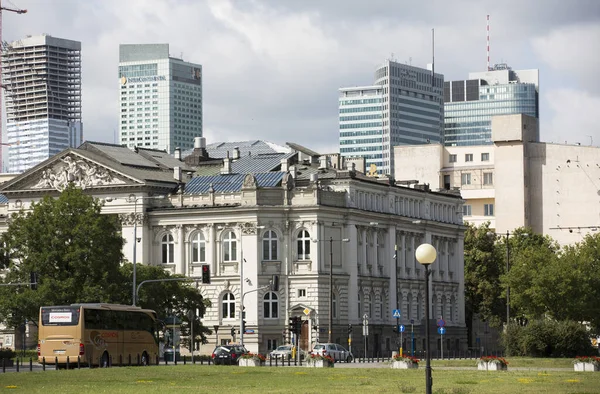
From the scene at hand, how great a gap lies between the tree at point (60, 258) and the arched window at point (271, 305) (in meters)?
23.6

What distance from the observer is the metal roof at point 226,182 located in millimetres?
149625

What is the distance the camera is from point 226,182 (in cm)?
15162

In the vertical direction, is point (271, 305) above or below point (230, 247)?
below

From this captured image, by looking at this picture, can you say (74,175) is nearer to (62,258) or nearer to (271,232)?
(271,232)

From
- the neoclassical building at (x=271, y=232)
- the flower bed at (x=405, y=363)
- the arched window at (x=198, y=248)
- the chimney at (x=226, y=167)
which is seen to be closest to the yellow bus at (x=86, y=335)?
the flower bed at (x=405, y=363)

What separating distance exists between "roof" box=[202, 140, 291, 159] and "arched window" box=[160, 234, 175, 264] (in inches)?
989

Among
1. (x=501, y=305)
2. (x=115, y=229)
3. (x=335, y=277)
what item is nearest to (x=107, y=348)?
(x=115, y=229)

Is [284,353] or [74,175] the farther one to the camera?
[74,175]

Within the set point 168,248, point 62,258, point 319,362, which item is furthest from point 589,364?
point 168,248

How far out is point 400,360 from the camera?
299 feet

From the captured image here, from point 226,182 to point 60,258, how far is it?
105 ft

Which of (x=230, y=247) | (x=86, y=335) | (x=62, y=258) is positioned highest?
(x=230, y=247)

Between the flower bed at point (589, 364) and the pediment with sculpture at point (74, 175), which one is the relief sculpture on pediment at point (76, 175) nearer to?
the pediment with sculpture at point (74, 175)

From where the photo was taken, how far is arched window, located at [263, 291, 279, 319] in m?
145
